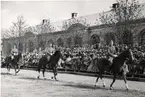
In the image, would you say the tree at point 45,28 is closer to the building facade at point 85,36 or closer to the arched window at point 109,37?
the building facade at point 85,36

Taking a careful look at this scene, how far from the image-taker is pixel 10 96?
869 centimetres

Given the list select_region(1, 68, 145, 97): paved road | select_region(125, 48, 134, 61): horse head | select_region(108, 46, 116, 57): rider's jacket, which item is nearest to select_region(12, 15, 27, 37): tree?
select_region(1, 68, 145, 97): paved road

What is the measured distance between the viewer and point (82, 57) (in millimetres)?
19750

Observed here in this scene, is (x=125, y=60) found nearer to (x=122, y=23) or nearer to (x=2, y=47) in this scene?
(x=122, y=23)

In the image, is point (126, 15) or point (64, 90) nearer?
point (64, 90)

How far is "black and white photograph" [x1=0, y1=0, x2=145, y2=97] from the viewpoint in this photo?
11070 millimetres

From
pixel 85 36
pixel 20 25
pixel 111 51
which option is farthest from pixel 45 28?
pixel 111 51

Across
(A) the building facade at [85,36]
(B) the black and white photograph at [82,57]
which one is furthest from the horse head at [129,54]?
(A) the building facade at [85,36]

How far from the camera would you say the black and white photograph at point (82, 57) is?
1107 centimetres

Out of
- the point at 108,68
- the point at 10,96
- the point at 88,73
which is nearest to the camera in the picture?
the point at 10,96

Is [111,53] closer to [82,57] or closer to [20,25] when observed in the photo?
[82,57]

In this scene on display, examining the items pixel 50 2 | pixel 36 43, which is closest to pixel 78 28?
pixel 36 43

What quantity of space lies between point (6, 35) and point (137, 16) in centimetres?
2821

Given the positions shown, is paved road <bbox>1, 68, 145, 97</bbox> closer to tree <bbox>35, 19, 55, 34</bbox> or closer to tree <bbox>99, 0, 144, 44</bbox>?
tree <bbox>99, 0, 144, 44</bbox>
